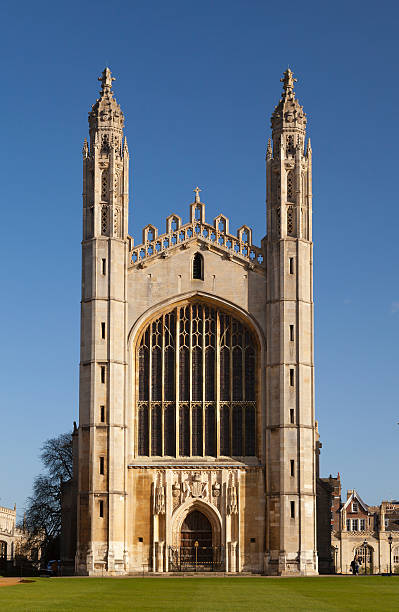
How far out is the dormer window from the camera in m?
56.3

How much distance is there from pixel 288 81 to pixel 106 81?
31.5 ft

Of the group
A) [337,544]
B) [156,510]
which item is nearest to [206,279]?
[156,510]

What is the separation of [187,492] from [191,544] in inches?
99.2

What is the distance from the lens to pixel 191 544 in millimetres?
53938

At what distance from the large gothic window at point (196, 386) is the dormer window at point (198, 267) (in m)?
1.48

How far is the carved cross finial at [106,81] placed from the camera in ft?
192

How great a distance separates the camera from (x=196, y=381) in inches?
2184

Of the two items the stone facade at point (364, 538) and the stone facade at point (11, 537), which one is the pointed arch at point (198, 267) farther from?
the stone facade at point (364, 538)

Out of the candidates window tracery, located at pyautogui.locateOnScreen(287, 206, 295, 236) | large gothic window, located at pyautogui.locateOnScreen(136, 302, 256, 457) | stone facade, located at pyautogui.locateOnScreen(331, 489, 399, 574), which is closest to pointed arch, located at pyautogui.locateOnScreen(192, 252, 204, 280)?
large gothic window, located at pyautogui.locateOnScreen(136, 302, 256, 457)

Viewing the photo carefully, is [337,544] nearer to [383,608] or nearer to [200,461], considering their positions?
[200,461]

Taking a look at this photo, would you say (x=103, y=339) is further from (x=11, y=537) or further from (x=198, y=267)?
(x=11, y=537)

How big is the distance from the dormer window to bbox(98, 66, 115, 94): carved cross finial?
10.2m

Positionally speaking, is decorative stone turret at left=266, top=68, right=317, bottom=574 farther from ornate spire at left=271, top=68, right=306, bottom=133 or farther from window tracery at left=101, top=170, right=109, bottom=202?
window tracery at left=101, top=170, right=109, bottom=202

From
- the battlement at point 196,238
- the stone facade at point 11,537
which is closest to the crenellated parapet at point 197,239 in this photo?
the battlement at point 196,238
